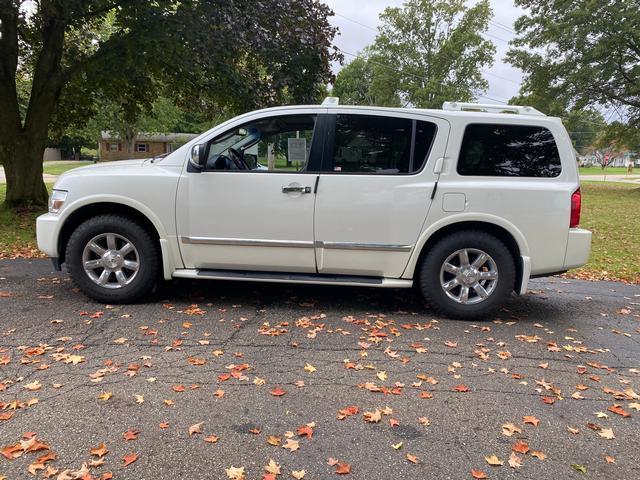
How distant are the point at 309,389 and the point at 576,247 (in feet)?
9.73

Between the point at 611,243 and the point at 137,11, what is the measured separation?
10.2 meters

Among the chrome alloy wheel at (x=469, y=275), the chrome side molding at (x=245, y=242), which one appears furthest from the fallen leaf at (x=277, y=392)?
the chrome alloy wheel at (x=469, y=275)

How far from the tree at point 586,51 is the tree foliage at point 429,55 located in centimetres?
1535

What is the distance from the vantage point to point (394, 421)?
9.93 feet

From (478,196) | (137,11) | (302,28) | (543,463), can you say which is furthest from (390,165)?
(137,11)

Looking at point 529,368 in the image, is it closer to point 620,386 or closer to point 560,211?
point 620,386

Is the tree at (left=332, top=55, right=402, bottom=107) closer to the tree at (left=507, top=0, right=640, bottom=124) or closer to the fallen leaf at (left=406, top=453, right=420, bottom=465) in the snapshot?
the tree at (left=507, top=0, right=640, bottom=124)

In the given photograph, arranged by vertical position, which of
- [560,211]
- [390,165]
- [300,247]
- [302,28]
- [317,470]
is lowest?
[317,470]

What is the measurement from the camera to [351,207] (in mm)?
4758

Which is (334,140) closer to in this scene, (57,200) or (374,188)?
(374,188)

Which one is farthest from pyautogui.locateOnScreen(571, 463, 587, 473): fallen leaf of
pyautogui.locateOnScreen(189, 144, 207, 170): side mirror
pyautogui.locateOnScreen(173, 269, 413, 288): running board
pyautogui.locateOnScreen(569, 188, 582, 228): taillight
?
pyautogui.locateOnScreen(189, 144, 207, 170): side mirror

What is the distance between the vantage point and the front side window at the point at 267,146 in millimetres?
4902

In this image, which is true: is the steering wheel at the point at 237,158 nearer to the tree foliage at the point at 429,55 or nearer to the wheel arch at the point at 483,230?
the wheel arch at the point at 483,230

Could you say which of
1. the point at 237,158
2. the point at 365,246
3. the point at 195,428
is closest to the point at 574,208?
the point at 365,246
